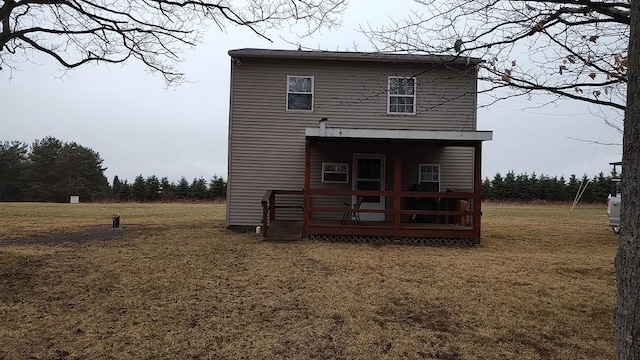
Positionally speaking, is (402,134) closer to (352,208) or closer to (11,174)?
(352,208)

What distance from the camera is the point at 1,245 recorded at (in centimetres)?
902

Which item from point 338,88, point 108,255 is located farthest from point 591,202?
point 108,255

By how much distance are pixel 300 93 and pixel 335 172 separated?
2.50 meters

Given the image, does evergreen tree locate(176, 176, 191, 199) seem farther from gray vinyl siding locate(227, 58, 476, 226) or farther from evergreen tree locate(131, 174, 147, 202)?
gray vinyl siding locate(227, 58, 476, 226)

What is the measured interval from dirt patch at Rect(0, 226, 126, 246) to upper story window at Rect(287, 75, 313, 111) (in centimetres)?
591

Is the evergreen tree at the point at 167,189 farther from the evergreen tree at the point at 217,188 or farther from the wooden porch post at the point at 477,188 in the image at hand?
the wooden porch post at the point at 477,188

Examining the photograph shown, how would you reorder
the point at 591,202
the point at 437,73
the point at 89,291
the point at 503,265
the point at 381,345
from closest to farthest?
the point at 381,345 < the point at 89,291 < the point at 503,265 < the point at 437,73 < the point at 591,202

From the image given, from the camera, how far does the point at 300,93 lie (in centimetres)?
1232

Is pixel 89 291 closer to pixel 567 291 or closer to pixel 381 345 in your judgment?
pixel 381 345

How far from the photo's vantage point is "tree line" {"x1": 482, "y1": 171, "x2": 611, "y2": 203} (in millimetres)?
36000

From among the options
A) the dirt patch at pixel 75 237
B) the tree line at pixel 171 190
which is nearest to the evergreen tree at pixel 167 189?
the tree line at pixel 171 190

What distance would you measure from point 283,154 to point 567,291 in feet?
26.2

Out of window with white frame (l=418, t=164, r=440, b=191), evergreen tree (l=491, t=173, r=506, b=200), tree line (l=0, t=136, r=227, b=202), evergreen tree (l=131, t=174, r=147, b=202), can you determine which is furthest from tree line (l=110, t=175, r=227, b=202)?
window with white frame (l=418, t=164, r=440, b=191)

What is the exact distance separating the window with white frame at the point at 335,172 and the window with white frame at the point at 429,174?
2.19 meters
